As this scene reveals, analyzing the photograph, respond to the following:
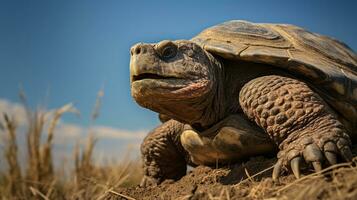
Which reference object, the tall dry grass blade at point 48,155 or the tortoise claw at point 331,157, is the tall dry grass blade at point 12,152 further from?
the tortoise claw at point 331,157

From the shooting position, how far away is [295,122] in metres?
2.56

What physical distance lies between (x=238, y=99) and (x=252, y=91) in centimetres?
41

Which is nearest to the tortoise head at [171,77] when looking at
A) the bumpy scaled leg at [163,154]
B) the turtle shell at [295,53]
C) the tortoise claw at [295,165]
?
the turtle shell at [295,53]

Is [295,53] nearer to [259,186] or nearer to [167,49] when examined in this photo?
[167,49]

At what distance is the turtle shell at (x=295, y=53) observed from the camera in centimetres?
298

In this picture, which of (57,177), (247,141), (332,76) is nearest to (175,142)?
(247,141)

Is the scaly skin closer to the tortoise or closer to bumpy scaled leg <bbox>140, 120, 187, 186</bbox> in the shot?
the tortoise

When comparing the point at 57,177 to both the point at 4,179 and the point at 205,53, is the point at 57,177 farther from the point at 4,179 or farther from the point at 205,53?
the point at 205,53

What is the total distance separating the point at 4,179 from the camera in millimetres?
5980

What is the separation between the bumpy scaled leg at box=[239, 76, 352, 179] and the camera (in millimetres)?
2330

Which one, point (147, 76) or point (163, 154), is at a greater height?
point (147, 76)

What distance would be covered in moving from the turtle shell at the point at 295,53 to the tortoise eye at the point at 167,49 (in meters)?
0.37

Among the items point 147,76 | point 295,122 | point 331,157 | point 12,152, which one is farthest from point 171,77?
point 12,152

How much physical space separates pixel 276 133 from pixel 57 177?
13.7ft
